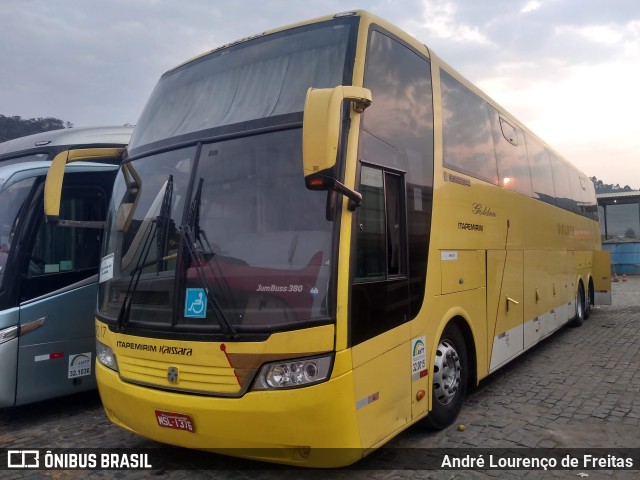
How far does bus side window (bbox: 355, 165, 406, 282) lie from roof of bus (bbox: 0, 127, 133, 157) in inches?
180

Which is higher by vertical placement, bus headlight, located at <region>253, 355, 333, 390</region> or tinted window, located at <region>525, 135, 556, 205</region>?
tinted window, located at <region>525, 135, 556, 205</region>

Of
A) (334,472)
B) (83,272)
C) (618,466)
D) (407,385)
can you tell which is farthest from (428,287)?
(83,272)

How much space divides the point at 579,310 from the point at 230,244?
33.3 ft

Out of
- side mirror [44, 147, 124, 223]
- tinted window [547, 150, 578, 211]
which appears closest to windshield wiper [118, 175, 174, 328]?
side mirror [44, 147, 124, 223]

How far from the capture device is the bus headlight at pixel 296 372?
3.42 meters

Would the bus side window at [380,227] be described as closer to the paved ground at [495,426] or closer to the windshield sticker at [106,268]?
the paved ground at [495,426]

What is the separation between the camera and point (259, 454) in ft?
11.6

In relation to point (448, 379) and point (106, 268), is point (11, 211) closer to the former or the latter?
point (106, 268)

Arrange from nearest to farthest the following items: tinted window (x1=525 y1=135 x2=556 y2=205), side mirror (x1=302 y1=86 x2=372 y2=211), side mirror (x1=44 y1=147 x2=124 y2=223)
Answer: side mirror (x1=302 y1=86 x2=372 y2=211) → side mirror (x1=44 y1=147 x2=124 y2=223) → tinted window (x1=525 y1=135 x2=556 y2=205)

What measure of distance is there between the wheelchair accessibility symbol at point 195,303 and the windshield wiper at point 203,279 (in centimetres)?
6

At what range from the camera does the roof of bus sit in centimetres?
687

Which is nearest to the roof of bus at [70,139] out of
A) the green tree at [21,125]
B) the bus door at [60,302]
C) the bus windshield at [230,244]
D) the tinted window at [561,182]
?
the bus door at [60,302]

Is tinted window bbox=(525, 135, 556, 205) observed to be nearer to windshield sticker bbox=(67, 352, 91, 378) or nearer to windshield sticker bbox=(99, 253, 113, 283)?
windshield sticker bbox=(99, 253, 113, 283)

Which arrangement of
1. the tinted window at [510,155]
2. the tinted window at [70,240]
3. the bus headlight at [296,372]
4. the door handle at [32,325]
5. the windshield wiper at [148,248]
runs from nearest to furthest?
the bus headlight at [296,372], the windshield wiper at [148,248], the door handle at [32,325], the tinted window at [70,240], the tinted window at [510,155]
